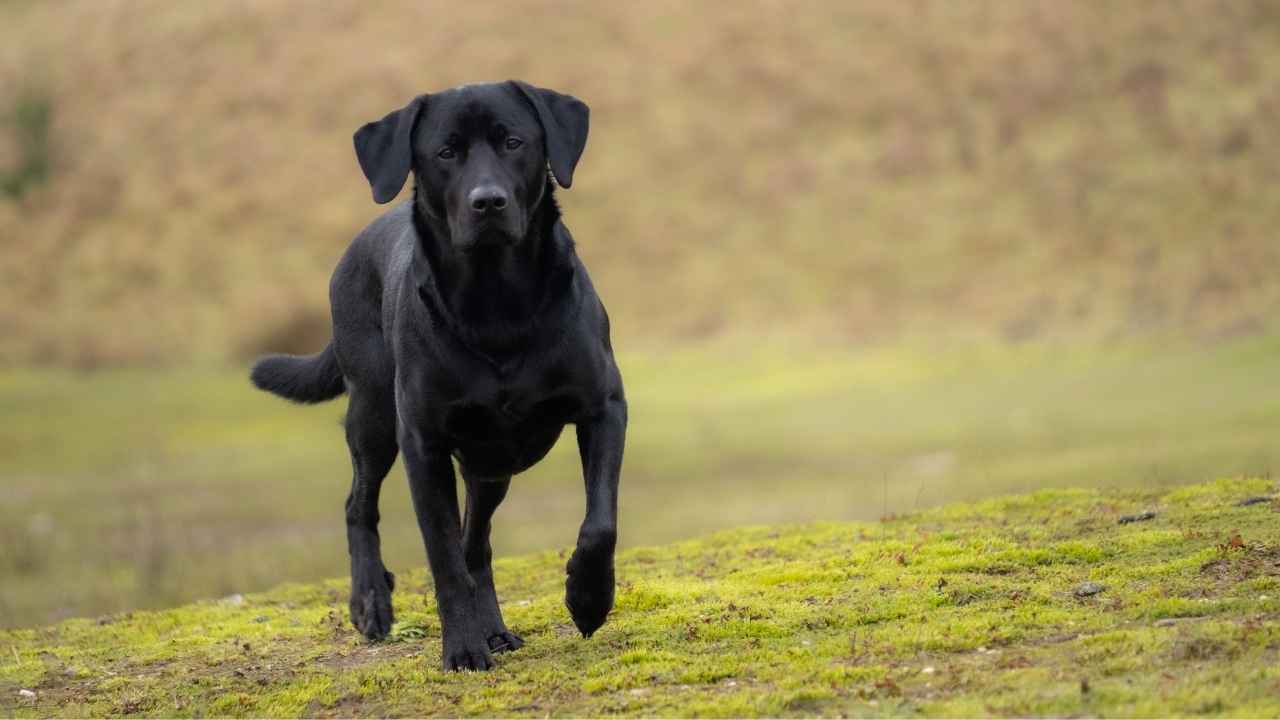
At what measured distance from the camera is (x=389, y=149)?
8.49m

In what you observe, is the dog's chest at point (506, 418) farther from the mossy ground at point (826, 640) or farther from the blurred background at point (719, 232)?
the blurred background at point (719, 232)

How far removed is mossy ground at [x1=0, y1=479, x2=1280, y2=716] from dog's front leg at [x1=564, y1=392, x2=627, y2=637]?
259 millimetres

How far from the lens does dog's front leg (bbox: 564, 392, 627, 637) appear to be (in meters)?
8.14

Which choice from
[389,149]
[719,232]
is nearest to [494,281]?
[389,149]

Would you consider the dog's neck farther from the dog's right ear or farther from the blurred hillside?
the blurred hillside

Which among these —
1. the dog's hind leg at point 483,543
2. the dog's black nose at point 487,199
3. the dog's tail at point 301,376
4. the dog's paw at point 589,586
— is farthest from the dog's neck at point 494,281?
the dog's tail at point 301,376

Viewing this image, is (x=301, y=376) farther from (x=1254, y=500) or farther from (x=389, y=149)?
(x=1254, y=500)

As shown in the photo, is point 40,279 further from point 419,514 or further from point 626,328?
point 419,514

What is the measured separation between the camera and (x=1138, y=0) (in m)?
71.0

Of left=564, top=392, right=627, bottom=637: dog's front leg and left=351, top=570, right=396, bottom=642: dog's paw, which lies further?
left=351, top=570, right=396, bottom=642: dog's paw

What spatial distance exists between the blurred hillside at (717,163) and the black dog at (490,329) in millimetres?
45996

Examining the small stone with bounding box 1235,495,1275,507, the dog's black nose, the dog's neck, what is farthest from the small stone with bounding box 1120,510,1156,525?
the dog's black nose

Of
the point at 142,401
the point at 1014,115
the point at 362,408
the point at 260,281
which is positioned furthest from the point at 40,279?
the point at 362,408

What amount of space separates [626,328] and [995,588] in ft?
177
